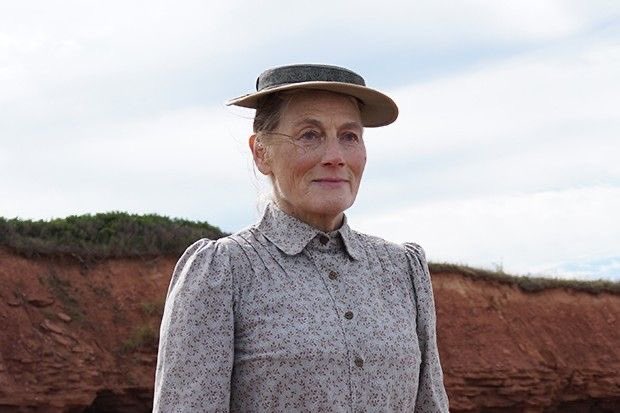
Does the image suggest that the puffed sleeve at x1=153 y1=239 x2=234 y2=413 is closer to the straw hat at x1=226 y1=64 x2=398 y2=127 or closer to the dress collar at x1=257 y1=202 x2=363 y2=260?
the dress collar at x1=257 y1=202 x2=363 y2=260

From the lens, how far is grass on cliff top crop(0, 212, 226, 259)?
18469 mm

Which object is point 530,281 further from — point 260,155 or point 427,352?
point 260,155

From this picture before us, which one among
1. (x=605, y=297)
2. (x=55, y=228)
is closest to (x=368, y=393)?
(x=55, y=228)

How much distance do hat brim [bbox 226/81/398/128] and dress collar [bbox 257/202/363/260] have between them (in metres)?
0.33

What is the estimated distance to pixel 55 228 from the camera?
1981 centimetres

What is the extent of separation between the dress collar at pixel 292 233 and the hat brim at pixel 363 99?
331 mm

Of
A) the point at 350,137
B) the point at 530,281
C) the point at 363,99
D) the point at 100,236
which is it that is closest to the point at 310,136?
the point at 350,137

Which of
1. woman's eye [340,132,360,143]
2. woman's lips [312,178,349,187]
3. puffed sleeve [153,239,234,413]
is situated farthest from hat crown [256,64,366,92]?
puffed sleeve [153,239,234,413]

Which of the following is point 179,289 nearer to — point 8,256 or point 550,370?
point 8,256

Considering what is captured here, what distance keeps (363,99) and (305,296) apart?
65cm

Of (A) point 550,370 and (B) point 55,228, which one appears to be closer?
(B) point 55,228

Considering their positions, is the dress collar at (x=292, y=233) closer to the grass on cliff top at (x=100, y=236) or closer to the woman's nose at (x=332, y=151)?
the woman's nose at (x=332, y=151)

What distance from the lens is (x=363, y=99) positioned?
3.39m

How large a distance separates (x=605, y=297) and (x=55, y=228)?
1184 cm
